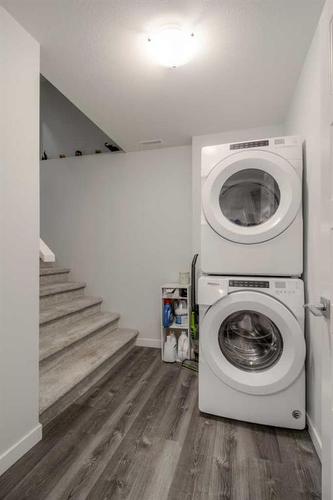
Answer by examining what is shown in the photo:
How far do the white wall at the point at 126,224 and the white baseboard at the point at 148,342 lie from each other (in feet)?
0.04

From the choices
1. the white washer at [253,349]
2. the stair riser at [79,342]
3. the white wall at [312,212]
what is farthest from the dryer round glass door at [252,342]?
the stair riser at [79,342]

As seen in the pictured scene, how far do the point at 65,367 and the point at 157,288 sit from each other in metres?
1.27

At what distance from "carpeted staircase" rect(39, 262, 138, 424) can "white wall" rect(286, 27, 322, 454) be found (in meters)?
1.54

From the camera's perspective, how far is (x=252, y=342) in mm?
1690

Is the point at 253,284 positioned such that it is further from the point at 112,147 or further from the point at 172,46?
→ the point at 112,147

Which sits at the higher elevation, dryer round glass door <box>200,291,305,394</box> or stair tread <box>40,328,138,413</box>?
dryer round glass door <box>200,291,305,394</box>

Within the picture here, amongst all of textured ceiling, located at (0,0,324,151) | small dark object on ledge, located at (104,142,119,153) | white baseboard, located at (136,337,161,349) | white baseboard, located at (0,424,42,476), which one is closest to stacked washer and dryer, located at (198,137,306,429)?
textured ceiling, located at (0,0,324,151)

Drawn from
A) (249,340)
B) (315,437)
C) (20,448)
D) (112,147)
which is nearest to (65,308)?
(20,448)

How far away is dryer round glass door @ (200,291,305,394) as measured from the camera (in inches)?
57.5

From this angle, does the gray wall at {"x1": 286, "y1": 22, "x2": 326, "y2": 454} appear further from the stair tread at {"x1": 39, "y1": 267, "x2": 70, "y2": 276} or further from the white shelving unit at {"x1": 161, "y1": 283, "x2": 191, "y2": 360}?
the stair tread at {"x1": 39, "y1": 267, "x2": 70, "y2": 276}

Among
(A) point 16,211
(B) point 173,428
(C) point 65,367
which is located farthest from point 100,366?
(A) point 16,211

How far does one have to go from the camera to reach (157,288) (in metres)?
2.98

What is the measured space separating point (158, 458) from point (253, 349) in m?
0.83

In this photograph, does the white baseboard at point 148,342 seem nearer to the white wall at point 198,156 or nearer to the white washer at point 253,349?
the white wall at point 198,156
